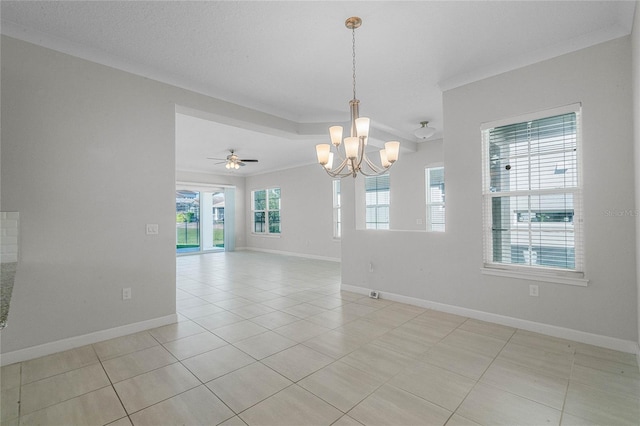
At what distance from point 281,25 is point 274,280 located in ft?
13.7

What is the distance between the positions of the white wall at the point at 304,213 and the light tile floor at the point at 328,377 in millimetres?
4797

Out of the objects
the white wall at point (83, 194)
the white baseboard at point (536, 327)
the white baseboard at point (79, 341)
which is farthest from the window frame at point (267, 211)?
the white baseboard at point (79, 341)

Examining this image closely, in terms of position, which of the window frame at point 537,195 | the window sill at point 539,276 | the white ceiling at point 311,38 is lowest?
the window sill at point 539,276

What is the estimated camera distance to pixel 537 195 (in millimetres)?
3076

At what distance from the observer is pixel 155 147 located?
130 inches

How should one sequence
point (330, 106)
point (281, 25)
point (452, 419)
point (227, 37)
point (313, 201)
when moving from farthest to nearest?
point (313, 201) < point (330, 106) < point (227, 37) < point (281, 25) < point (452, 419)

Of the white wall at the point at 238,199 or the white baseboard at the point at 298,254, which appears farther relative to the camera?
the white wall at the point at 238,199

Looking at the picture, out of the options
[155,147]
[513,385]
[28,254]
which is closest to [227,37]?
[155,147]

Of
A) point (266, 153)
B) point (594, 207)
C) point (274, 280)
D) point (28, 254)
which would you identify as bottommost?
point (274, 280)

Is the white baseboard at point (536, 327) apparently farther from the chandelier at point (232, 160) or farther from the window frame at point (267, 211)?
the window frame at point (267, 211)

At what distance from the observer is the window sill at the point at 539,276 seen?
2.77 meters

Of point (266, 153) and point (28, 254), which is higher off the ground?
point (266, 153)

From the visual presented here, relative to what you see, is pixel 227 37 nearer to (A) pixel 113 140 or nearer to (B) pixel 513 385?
(A) pixel 113 140

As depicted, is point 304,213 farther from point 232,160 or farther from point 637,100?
point 637,100
